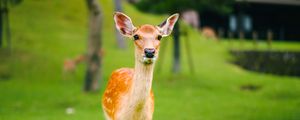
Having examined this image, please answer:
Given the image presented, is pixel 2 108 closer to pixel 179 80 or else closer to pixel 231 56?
pixel 179 80

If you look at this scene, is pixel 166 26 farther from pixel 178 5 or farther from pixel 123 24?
pixel 178 5

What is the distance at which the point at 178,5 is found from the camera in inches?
808

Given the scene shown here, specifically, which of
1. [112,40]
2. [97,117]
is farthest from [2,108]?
[112,40]

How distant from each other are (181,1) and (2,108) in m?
7.66

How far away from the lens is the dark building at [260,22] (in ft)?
125

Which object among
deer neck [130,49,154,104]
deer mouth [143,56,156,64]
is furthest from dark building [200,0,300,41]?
deer mouth [143,56,156,64]

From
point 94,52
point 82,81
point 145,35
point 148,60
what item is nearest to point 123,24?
point 145,35

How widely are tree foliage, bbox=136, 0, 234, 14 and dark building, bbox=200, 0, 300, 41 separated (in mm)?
16806

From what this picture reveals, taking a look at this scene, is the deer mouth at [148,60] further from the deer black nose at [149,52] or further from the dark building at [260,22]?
the dark building at [260,22]

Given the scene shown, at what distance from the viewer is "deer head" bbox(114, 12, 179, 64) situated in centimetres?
757

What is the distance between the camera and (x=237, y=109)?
1562cm

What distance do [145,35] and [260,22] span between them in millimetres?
32143

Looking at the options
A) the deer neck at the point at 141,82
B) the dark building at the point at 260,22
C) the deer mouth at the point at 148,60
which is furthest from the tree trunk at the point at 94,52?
the dark building at the point at 260,22

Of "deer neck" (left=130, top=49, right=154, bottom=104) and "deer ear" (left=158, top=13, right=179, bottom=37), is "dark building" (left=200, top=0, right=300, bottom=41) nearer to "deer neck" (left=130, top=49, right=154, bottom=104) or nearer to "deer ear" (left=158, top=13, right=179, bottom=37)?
"deer ear" (left=158, top=13, right=179, bottom=37)
